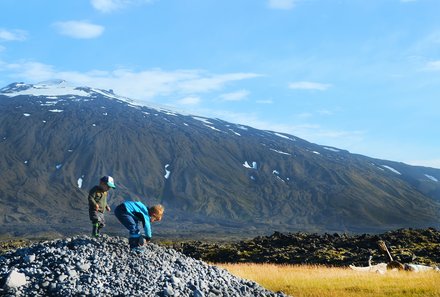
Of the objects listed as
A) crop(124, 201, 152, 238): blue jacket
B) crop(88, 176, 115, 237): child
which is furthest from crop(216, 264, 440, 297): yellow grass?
crop(88, 176, 115, 237): child

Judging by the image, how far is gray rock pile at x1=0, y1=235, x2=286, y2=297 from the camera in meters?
13.3

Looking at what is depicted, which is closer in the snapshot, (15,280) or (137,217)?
(15,280)

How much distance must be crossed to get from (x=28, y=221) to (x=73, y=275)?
147265mm

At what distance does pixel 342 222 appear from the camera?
177125 mm

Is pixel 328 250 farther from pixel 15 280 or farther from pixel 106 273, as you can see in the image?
pixel 15 280

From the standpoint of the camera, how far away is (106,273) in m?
14.1

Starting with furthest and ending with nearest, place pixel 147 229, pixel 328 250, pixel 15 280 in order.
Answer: pixel 328 250 → pixel 147 229 → pixel 15 280

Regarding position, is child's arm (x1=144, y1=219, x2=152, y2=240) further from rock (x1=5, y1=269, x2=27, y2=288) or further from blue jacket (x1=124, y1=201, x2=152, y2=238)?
rock (x1=5, y1=269, x2=27, y2=288)

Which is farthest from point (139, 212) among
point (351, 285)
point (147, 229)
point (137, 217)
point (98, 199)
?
point (351, 285)

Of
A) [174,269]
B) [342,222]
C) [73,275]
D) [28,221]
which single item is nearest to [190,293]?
[174,269]

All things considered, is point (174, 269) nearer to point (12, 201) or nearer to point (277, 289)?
point (277, 289)

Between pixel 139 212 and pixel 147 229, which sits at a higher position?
pixel 139 212

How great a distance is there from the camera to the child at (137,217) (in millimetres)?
14984

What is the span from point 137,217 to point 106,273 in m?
1.85
